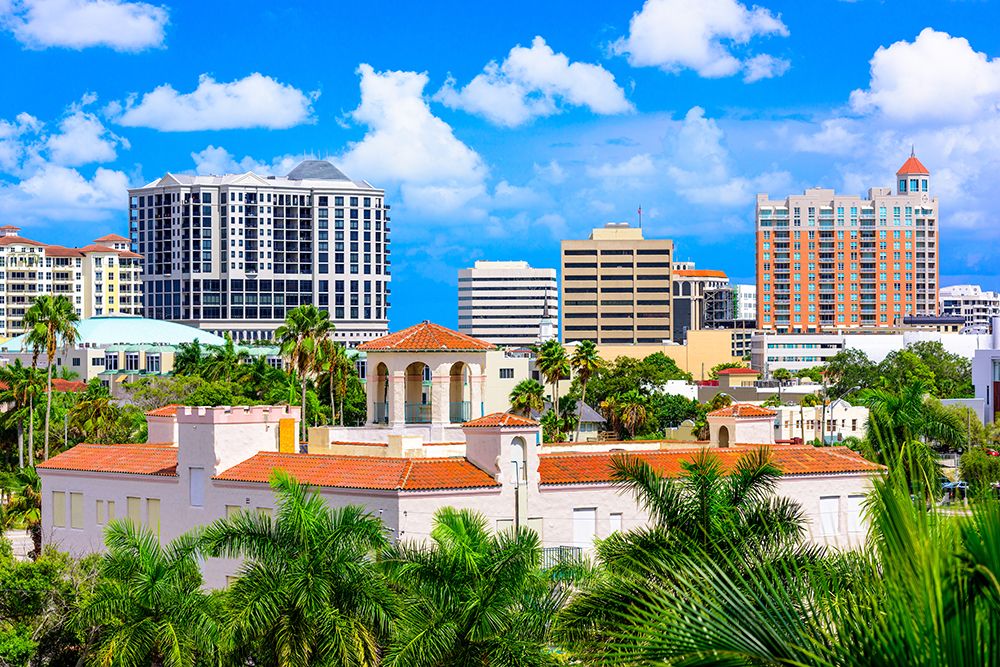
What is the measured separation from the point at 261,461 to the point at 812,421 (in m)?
67.0

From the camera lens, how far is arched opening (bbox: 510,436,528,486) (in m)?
36.4

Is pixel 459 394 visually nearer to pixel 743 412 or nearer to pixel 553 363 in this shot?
pixel 743 412

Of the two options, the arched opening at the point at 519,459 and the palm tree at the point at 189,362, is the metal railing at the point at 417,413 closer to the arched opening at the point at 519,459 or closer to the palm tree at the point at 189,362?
the arched opening at the point at 519,459

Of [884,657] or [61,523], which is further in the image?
[61,523]

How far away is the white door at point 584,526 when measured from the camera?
37156 mm

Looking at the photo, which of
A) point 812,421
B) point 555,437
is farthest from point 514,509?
point 812,421

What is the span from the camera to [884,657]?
8195mm

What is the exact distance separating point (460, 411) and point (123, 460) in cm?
1210

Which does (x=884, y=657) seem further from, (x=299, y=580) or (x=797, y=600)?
(x=299, y=580)

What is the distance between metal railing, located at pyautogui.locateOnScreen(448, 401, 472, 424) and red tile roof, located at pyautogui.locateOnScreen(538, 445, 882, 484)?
5.38 metres

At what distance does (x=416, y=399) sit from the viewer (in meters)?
44.4

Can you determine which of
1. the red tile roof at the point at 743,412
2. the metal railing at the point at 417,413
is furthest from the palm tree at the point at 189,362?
the red tile roof at the point at 743,412

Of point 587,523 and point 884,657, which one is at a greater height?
point 884,657

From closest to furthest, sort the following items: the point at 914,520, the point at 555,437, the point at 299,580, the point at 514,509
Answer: the point at 914,520 < the point at 299,580 < the point at 514,509 < the point at 555,437
